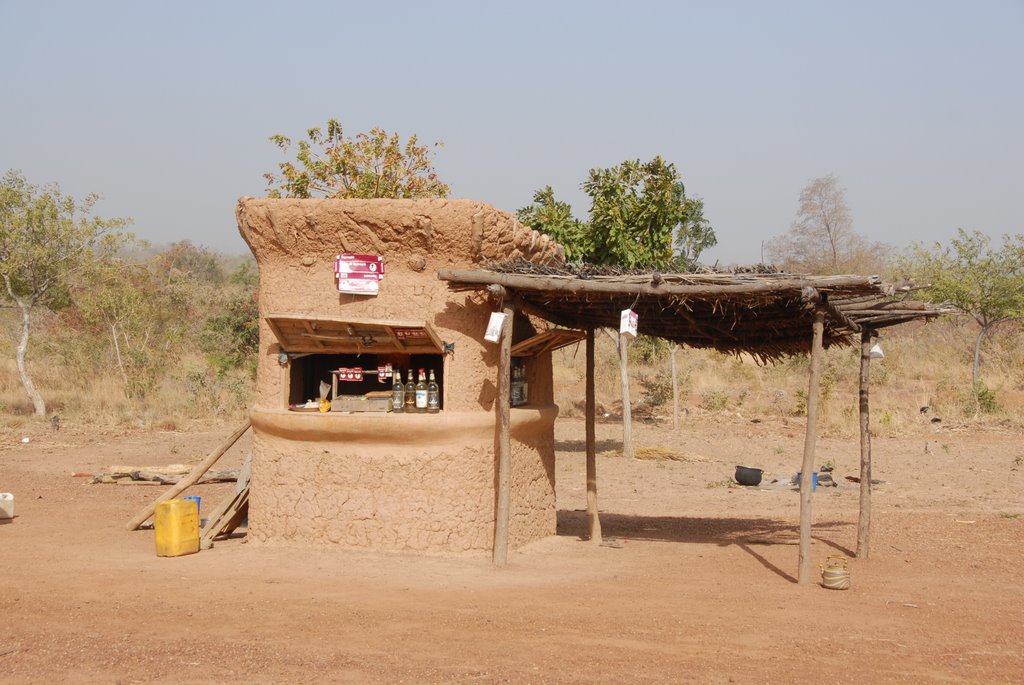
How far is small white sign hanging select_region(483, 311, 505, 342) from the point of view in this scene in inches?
311

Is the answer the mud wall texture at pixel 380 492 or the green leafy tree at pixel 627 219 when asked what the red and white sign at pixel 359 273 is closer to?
the mud wall texture at pixel 380 492

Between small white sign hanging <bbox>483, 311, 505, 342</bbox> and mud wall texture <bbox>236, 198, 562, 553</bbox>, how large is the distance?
471 millimetres

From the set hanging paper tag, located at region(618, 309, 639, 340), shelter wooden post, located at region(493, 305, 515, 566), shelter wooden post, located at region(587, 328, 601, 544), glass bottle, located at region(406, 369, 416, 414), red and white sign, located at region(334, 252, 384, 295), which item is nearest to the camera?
hanging paper tag, located at region(618, 309, 639, 340)

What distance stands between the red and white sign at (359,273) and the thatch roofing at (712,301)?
2.15ft

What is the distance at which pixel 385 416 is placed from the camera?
8.20 meters

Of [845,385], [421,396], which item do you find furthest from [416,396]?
[845,385]

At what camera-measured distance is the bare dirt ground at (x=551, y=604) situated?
5.46m

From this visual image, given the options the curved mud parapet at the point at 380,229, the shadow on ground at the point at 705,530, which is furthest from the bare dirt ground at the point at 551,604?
the curved mud parapet at the point at 380,229

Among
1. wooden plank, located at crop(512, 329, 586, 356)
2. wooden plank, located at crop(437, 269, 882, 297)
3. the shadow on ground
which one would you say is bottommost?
the shadow on ground

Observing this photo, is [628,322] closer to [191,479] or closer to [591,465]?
[591,465]

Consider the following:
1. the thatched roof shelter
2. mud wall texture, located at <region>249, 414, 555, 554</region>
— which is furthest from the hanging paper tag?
mud wall texture, located at <region>249, 414, 555, 554</region>

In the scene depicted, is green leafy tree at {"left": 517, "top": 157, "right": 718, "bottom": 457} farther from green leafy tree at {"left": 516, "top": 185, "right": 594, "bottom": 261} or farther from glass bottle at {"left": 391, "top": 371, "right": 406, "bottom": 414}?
glass bottle at {"left": 391, "top": 371, "right": 406, "bottom": 414}

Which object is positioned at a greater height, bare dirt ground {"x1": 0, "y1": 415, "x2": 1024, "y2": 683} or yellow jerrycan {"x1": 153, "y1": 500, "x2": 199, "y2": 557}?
yellow jerrycan {"x1": 153, "y1": 500, "x2": 199, "y2": 557}

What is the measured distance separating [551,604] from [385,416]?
2258 millimetres
